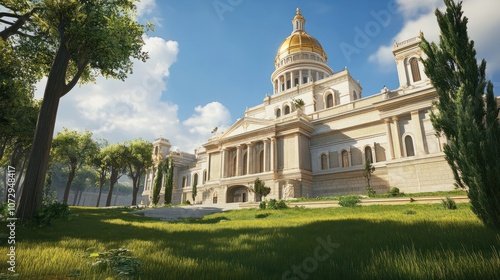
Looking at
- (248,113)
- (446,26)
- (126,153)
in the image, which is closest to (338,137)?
(248,113)

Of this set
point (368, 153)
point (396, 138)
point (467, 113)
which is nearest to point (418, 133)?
point (396, 138)

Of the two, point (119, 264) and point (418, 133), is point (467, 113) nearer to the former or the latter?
point (119, 264)

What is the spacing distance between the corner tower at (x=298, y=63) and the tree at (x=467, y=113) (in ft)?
159

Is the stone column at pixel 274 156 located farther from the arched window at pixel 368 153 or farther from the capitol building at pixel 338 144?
the arched window at pixel 368 153

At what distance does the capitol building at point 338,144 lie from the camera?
92.7 ft

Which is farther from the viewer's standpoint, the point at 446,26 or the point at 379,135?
the point at 379,135

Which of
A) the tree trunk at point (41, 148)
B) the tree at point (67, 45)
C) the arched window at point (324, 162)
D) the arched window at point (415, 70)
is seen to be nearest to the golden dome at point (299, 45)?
the arched window at point (415, 70)

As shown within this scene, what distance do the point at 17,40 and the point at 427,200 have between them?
2715 cm

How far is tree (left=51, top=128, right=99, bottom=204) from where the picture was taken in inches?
1438

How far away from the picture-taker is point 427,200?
17.6 metres

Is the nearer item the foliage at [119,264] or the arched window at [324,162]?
the foliage at [119,264]

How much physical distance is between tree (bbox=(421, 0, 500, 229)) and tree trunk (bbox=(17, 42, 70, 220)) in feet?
45.7

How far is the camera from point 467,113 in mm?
6613

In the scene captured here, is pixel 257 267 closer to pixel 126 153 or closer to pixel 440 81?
pixel 440 81
